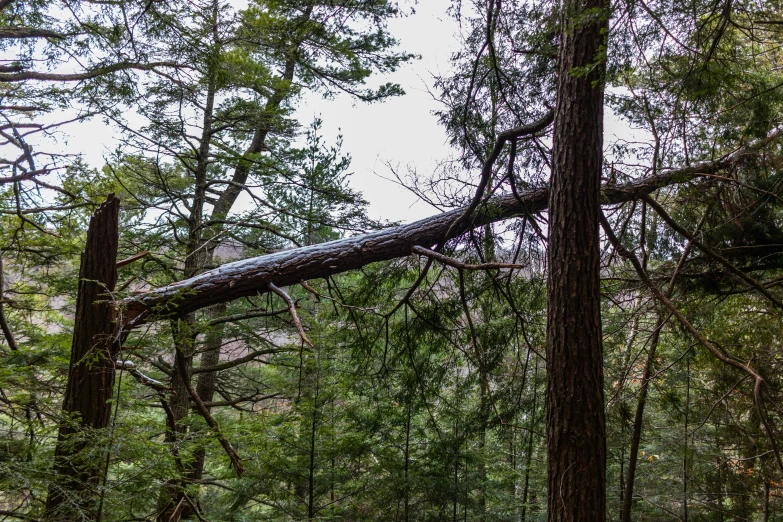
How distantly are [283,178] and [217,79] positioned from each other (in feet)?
5.35

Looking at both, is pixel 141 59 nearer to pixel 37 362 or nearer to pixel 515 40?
pixel 37 362

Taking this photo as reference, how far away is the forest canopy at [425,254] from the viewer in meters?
3.05

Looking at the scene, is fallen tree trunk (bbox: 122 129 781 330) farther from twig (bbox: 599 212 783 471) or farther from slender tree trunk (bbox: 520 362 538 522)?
slender tree trunk (bbox: 520 362 538 522)

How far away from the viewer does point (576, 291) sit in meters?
2.99

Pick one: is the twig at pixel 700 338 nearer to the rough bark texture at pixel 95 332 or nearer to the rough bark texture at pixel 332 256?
the rough bark texture at pixel 332 256

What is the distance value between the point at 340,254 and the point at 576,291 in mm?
1766

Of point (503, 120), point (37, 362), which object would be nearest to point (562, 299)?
point (503, 120)

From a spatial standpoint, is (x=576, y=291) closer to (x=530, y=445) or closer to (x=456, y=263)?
(x=456, y=263)

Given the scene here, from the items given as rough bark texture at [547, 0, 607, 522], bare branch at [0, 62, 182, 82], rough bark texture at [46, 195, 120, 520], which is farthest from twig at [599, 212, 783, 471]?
bare branch at [0, 62, 182, 82]

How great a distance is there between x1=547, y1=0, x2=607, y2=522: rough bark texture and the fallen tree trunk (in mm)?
604

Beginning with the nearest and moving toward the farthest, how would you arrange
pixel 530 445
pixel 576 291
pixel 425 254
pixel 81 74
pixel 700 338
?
pixel 576 291
pixel 700 338
pixel 425 254
pixel 530 445
pixel 81 74

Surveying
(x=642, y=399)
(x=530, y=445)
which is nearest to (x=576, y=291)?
(x=530, y=445)

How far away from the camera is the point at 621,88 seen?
4.84 m

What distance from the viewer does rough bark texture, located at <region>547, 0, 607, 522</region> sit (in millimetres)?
2842
